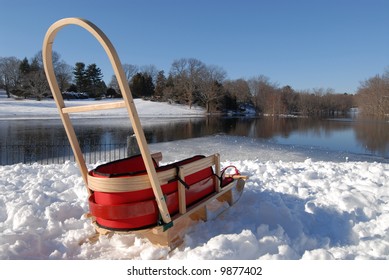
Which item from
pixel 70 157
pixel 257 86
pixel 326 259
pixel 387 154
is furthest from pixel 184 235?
pixel 257 86

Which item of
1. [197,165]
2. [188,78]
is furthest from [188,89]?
[197,165]

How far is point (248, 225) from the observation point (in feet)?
12.1

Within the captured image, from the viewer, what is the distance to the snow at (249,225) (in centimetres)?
311

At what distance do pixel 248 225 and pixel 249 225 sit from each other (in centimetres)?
1

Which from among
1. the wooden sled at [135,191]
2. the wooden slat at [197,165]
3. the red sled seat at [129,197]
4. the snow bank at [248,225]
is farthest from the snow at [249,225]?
the wooden slat at [197,165]

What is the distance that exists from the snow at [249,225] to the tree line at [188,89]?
57705 millimetres

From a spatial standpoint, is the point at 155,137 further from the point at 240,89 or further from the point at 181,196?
the point at 240,89

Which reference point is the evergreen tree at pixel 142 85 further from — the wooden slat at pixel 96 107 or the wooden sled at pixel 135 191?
the wooden sled at pixel 135 191

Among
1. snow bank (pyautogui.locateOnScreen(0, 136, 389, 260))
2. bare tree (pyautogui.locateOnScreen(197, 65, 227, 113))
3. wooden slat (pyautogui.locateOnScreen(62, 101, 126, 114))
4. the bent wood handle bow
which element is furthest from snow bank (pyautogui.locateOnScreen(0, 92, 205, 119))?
wooden slat (pyautogui.locateOnScreen(62, 101, 126, 114))

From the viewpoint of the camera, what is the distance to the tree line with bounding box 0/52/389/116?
6050 centimetres

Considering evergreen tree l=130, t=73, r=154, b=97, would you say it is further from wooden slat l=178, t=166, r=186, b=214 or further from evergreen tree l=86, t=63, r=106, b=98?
wooden slat l=178, t=166, r=186, b=214

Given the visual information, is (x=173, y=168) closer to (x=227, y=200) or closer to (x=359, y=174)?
(x=227, y=200)

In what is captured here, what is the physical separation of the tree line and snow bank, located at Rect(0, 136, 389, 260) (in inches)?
2267

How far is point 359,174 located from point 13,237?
21.4 feet
